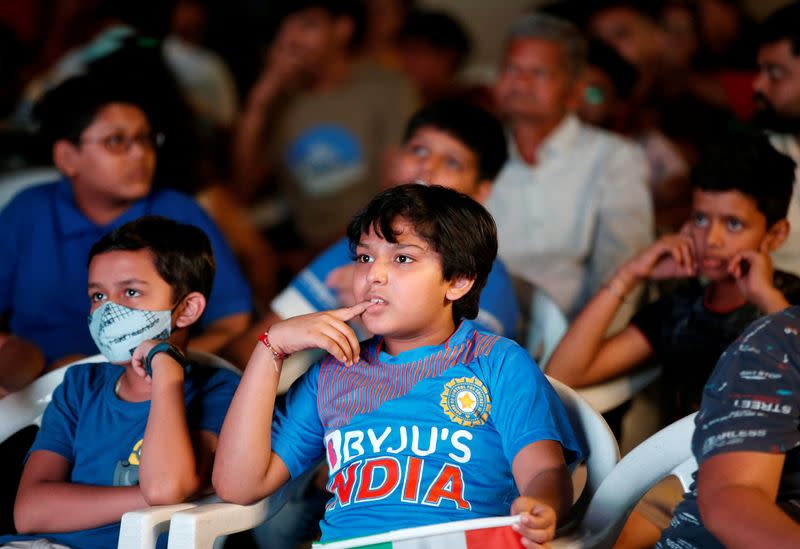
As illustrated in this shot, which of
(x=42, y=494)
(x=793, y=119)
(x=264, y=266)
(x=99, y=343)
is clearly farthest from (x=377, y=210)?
(x=264, y=266)

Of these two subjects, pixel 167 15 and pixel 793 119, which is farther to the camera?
pixel 167 15

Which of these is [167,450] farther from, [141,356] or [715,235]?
[715,235]

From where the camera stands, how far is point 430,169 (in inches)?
106

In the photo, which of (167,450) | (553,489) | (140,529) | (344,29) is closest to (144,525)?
(140,529)

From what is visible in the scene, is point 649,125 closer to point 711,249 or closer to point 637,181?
point 637,181

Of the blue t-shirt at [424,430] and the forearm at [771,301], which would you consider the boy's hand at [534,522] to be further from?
the forearm at [771,301]

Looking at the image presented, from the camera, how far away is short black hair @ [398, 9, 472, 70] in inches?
210

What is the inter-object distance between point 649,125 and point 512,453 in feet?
9.14

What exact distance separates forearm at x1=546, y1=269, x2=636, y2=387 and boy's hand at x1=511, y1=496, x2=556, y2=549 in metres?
0.89

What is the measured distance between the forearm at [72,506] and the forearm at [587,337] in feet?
3.38

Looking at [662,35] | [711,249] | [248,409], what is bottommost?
[248,409]

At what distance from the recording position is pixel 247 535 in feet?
8.29

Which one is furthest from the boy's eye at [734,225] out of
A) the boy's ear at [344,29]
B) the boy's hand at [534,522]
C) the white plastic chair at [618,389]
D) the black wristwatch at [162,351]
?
the boy's ear at [344,29]

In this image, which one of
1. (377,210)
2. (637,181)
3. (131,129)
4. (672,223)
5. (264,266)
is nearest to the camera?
(377,210)
